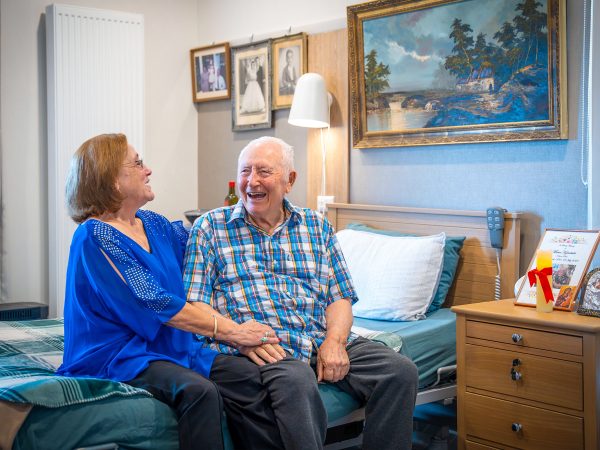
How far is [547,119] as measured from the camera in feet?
9.85

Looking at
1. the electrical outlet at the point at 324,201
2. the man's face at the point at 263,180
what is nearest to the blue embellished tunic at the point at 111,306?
the man's face at the point at 263,180

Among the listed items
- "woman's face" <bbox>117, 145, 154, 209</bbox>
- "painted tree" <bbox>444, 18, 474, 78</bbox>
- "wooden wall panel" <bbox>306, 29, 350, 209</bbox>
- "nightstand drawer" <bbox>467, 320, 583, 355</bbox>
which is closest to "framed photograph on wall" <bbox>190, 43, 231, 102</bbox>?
"wooden wall panel" <bbox>306, 29, 350, 209</bbox>

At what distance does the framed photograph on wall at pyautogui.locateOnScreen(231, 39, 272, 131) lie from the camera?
4.34 m

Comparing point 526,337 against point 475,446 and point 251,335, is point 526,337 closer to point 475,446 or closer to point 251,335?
point 475,446

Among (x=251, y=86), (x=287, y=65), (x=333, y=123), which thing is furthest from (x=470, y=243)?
(x=251, y=86)

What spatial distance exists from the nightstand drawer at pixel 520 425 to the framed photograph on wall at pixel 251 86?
2284 mm

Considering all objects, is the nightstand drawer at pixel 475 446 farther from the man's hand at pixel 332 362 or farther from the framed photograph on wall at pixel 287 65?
the framed photograph on wall at pixel 287 65

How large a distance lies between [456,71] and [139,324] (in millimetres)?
1954

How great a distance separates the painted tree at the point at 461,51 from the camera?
3254mm

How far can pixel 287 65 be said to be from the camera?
4.21 meters

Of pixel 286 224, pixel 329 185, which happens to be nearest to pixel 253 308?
pixel 286 224

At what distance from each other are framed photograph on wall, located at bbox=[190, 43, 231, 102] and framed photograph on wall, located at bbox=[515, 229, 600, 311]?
2.51 metres

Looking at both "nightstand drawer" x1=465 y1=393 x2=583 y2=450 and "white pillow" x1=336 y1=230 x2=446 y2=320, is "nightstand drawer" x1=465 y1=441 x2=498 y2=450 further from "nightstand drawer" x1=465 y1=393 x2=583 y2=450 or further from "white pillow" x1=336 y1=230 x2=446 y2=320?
"white pillow" x1=336 y1=230 x2=446 y2=320

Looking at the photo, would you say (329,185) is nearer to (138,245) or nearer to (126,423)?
(138,245)
